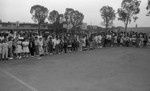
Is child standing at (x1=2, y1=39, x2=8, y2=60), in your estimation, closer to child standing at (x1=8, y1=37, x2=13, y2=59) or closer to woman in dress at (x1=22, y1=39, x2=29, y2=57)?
child standing at (x1=8, y1=37, x2=13, y2=59)

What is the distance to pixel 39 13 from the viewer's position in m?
56.7

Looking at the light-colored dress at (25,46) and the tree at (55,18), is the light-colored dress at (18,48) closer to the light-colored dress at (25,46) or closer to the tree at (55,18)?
the light-colored dress at (25,46)

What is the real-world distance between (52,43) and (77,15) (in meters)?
39.0

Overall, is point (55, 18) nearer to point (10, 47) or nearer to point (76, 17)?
point (76, 17)

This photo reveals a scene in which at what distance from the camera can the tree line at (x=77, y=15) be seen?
4150cm

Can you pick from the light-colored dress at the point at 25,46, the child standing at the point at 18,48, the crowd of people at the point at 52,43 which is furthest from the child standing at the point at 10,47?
the light-colored dress at the point at 25,46

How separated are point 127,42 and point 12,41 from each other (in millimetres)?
14965

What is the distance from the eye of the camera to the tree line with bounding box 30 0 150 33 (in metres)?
41.5

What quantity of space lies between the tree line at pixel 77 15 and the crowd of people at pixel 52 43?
727 inches

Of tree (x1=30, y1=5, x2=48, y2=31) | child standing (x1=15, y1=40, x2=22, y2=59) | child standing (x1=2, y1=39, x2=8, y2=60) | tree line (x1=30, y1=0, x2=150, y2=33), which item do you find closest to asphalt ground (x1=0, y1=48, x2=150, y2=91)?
child standing (x1=2, y1=39, x2=8, y2=60)

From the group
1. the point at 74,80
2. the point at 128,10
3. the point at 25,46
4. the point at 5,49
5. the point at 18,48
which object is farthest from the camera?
the point at 128,10

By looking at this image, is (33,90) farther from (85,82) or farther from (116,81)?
(116,81)

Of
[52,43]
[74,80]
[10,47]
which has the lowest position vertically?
[74,80]

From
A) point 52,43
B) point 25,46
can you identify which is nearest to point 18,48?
point 25,46
